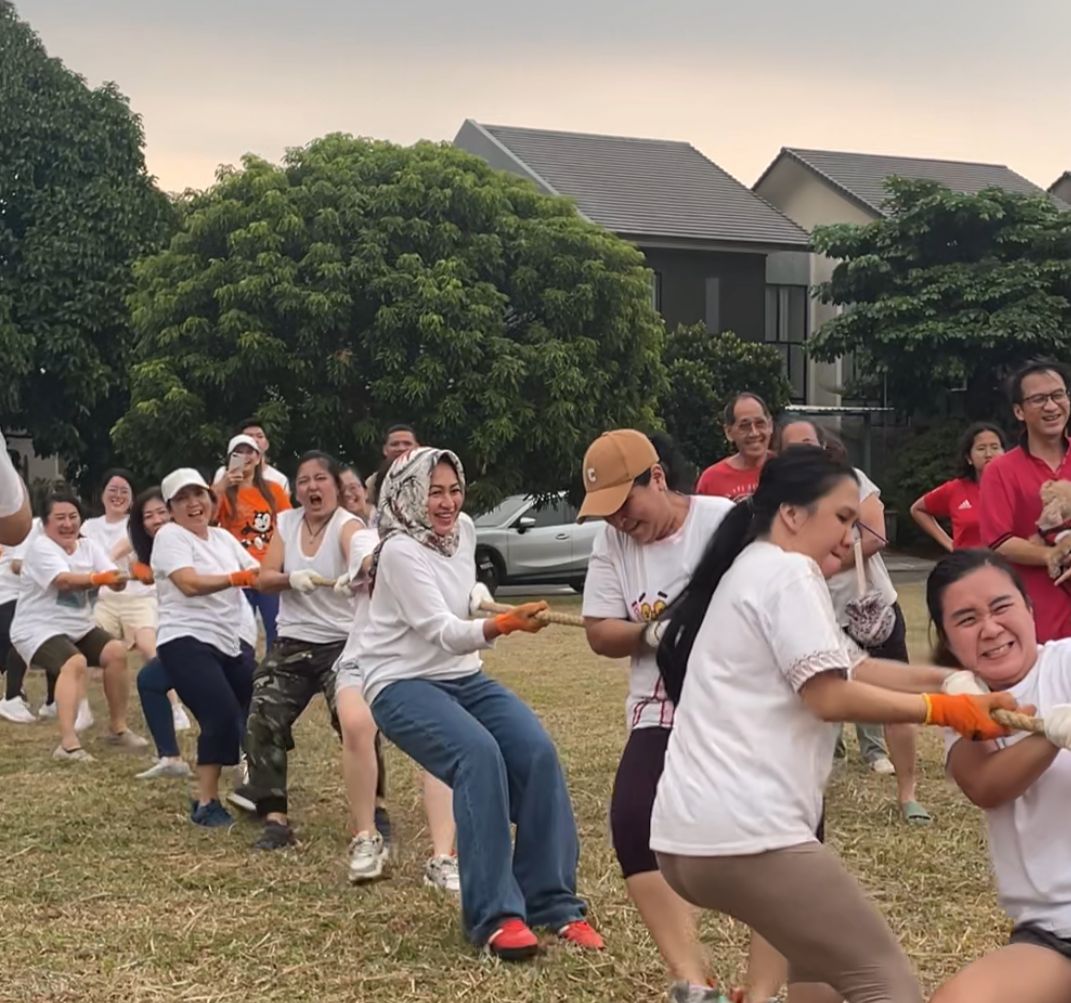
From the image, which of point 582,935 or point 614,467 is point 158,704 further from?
point 614,467

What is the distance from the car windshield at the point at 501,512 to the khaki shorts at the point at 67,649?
10.4 metres

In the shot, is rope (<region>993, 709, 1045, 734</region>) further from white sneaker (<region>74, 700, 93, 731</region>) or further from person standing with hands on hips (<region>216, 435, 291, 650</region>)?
white sneaker (<region>74, 700, 93, 731</region>)

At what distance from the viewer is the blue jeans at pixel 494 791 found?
443 cm

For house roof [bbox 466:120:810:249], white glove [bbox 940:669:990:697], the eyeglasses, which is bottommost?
white glove [bbox 940:669:990:697]

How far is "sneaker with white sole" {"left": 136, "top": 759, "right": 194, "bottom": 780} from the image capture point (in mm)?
7340

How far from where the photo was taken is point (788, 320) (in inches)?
1235

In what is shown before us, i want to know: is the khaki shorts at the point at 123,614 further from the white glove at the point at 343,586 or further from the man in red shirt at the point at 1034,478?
the man in red shirt at the point at 1034,478

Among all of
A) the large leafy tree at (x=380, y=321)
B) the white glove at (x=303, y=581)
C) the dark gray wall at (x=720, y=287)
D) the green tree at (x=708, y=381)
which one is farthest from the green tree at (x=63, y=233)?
→ the white glove at (x=303, y=581)

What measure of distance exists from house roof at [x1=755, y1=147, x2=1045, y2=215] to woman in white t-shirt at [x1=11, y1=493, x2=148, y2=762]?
25178 mm

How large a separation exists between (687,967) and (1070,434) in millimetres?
2583

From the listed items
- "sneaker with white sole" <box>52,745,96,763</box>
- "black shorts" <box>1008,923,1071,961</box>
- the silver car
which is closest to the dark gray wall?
the silver car

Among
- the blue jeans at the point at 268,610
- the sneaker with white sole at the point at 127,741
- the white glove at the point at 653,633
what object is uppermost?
the white glove at the point at 653,633

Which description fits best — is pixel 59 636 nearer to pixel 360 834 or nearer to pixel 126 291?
Result: pixel 360 834

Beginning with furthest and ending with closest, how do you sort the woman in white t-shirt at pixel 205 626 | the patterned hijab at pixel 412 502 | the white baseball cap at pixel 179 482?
the white baseball cap at pixel 179 482, the woman in white t-shirt at pixel 205 626, the patterned hijab at pixel 412 502
